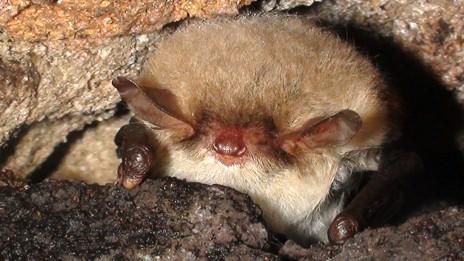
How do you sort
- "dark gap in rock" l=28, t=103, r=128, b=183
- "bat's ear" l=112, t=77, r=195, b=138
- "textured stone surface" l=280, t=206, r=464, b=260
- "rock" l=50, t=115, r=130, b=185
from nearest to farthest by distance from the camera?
"textured stone surface" l=280, t=206, r=464, b=260, "bat's ear" l=112, t=77, r=195, b=138, "dark gap in rock" l=28, t=103, r=128, b=183, "rock" l=50, t=115, r=130, b=185

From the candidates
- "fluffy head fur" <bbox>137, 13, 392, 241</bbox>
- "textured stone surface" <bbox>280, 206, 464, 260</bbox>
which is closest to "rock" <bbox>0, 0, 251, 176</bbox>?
"fluffy head fur" <bbox>137, 13, 392, 241</bbox>

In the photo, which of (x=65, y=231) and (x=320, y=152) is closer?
(x=65, y=231)

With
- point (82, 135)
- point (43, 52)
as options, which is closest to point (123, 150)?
point (43, 52)

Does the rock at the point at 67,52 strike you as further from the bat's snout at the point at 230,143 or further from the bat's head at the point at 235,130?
the bat's snout at the point at 230,143

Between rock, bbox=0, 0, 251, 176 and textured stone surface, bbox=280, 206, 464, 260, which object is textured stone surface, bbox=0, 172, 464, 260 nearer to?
textured stone surface, bbox=280, 206, 464, 260

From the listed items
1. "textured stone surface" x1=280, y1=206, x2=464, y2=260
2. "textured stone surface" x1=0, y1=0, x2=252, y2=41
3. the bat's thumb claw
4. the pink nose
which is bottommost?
the bat's thumb claw

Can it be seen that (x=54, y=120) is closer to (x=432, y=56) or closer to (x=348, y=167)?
(x=348, y=167)

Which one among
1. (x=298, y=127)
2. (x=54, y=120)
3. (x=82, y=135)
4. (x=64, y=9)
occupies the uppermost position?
(x=64, y=9)
